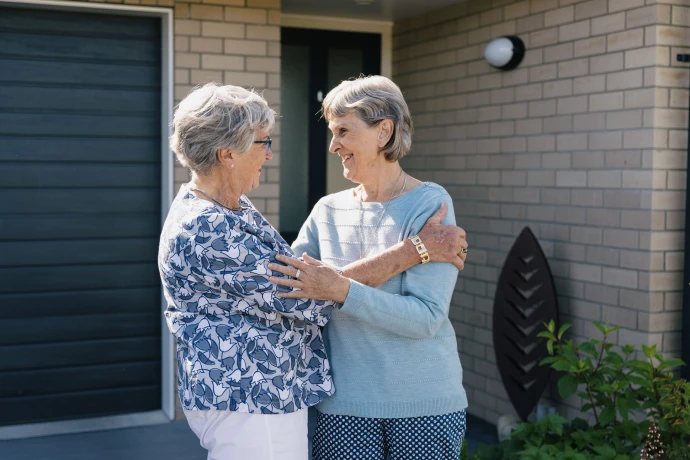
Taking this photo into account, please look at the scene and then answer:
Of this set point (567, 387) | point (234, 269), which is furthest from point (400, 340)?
point (567, 387)

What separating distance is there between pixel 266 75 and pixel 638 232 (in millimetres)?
2324

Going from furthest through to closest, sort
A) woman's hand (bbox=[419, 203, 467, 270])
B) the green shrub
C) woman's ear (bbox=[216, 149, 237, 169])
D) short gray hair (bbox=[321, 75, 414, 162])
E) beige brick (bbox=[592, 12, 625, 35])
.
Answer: beige brick (bbox=[592, 12, 625, 35]), the green shrub, short gray hair (bbox=[321, 75, 414, 162]), woman's hand (bbox=[419, 203, 467, 270]), woman's ear (bbox=[216, 149, 237, 169])

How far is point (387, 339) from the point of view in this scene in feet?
8.04

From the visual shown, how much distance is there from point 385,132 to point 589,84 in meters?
2.49

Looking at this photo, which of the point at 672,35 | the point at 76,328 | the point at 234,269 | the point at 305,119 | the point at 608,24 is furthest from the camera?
the point at 305,119

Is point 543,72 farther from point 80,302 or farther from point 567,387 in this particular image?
point 80,302

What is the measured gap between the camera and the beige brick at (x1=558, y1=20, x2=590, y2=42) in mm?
4668

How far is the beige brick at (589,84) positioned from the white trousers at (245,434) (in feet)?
9.70

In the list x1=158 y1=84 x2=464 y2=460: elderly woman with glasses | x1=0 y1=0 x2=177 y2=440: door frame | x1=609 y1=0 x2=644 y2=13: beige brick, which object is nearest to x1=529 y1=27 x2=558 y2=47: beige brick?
x1=609 y1=0 x2=644 y2=13: beige brick

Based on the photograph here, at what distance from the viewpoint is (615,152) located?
4.43m

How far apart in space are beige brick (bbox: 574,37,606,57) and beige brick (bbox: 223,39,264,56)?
180 cm

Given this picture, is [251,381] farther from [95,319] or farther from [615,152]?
[95,319]

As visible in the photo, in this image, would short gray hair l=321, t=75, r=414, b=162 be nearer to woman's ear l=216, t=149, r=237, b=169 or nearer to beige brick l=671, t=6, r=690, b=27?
woman's ear l=216, t=149, r=237, b=169

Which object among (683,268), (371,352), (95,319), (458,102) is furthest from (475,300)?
(371,352)
